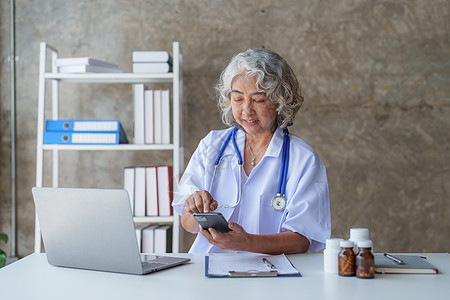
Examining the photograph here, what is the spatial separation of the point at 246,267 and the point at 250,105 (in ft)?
2.69

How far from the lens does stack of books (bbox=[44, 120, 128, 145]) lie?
2936mm

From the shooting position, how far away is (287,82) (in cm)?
209

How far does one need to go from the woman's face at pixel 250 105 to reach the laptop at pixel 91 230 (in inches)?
30.5

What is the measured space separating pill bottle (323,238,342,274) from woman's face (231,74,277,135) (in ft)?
2.63

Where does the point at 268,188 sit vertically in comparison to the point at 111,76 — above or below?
below

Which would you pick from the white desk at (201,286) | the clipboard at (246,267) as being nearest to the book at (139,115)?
the clipboard at (246,267)

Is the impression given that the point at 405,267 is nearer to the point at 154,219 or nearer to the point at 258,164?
the point at 258,164

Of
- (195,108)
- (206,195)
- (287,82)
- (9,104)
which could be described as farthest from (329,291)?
(9,104)

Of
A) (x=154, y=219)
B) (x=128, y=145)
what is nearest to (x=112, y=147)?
(x=128, y=145)

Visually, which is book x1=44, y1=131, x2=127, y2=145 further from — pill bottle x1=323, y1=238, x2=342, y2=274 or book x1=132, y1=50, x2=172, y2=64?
pill bottle x1=323, y1=238, x2=342, y2=274

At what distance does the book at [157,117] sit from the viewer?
300cm

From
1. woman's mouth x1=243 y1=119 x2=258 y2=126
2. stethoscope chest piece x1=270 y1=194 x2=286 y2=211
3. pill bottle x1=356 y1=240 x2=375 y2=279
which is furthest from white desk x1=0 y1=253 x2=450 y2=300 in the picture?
woman's mouth x1=243 y1=119 x2=258 y2=126

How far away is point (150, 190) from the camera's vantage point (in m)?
3.00

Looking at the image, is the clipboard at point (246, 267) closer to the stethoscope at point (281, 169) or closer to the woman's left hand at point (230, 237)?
the woman's left hand at point (230, 237)
